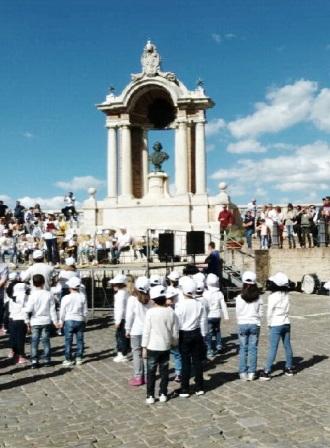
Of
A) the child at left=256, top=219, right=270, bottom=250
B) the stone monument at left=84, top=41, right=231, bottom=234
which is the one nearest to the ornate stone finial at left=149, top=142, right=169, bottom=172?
the stone monument at left=84, top=41, right=231, bottom=234

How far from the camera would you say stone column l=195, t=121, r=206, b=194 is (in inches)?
1167

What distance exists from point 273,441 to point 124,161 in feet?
81.9

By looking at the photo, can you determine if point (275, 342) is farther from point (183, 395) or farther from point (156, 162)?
point (156, 162)

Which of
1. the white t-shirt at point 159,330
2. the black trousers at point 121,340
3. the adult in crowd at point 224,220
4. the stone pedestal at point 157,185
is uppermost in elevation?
the stone pedestal at point 157,185

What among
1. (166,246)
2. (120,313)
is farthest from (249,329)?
(166,246)

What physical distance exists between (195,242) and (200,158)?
38.3ft

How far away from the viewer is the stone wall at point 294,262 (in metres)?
23.0

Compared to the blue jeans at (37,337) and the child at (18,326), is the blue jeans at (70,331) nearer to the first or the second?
the blue jeans at (37,337)

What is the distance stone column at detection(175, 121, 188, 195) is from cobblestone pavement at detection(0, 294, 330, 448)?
1879 cm

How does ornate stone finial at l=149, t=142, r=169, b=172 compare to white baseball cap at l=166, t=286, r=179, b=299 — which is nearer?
white baseball cap at l=166, t=286, r=179, b=299

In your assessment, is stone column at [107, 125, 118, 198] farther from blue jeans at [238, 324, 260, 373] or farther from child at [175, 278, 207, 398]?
child at [175, 278, 207, 398]

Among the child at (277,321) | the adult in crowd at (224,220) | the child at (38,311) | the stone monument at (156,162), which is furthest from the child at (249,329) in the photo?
the stone monument at (156,162)

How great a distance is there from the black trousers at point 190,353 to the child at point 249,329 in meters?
0.98

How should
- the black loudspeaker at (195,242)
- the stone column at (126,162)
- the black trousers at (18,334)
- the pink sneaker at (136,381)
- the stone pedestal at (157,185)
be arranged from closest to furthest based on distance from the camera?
the pink sneaker at (136,381)
the black trousers at (18,334)
the black loudspeaker at (195,242)
the stone pedestal at (157,185)
the stone column at (126,162)
